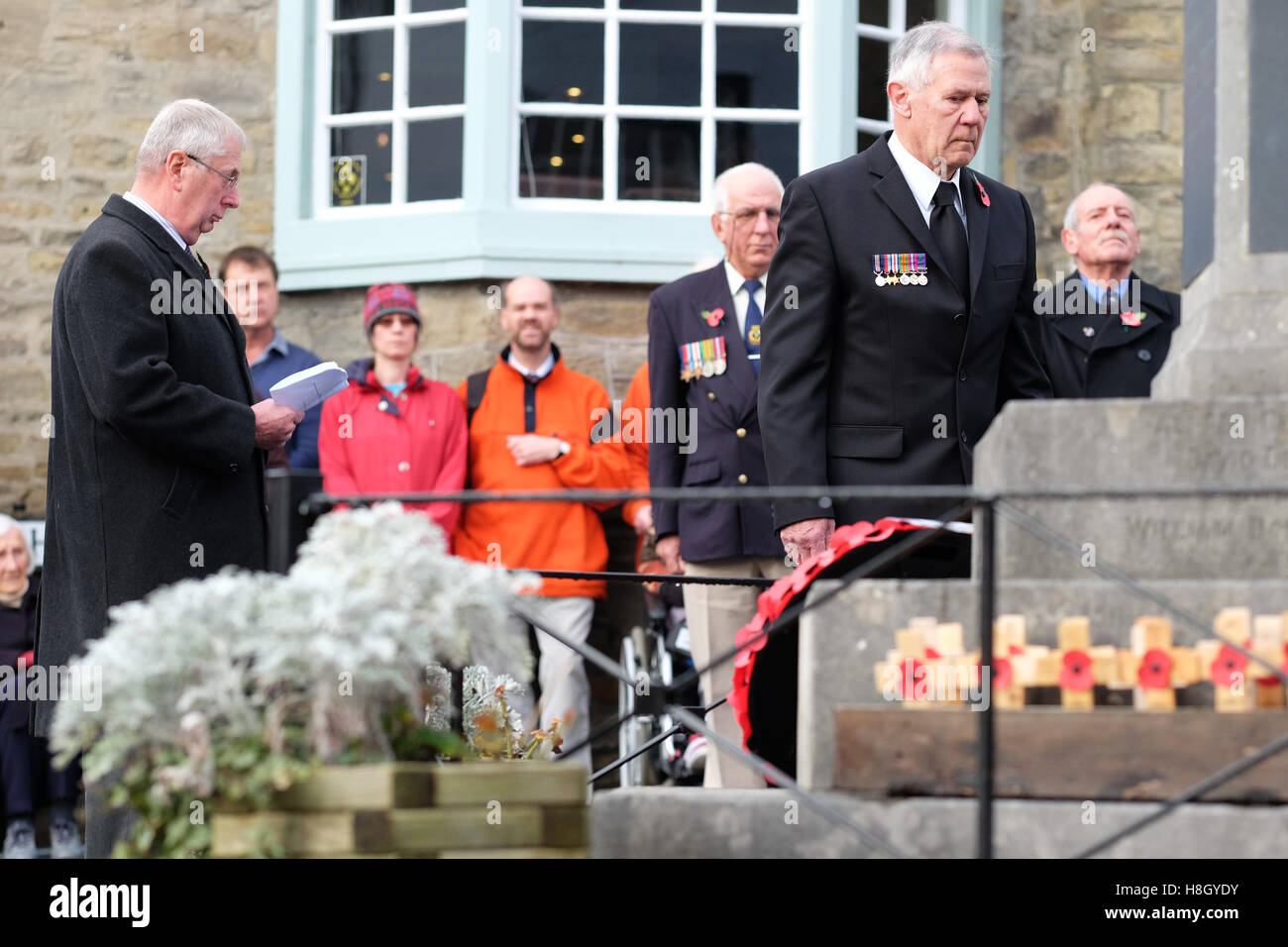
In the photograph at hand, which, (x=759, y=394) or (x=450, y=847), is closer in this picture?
(x=450, y=847)

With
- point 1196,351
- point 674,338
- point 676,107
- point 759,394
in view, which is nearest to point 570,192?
point 676,107

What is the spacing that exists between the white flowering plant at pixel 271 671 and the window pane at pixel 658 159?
6019 millimetres

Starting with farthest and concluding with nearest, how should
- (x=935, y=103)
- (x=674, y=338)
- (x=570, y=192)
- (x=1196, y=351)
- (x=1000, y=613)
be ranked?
(x=570, y=192) → (x=674, y=338) → (x=935, y=103) → (x=1196, y=351) → (x=1000, y=613)

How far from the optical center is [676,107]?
9.16m

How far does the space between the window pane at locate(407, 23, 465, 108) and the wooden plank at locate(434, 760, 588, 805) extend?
6385 millimetres

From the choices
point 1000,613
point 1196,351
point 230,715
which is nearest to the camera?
point 230,715

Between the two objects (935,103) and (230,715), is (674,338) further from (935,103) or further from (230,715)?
(230,715)

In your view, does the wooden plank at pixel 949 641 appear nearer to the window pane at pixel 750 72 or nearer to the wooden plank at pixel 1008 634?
the wooden plank at pixel 1008 634

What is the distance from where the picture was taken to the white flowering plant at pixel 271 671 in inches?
123

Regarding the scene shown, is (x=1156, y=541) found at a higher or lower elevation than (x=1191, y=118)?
lower

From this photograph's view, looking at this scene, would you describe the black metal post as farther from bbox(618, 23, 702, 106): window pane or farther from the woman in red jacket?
bbox(618, 23, 702, 106): window pane

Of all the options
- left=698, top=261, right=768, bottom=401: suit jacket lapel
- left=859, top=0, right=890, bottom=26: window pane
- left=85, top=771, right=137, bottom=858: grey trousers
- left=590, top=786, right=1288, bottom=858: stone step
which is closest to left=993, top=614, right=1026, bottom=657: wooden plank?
left=590, top=786, right=1288, bottom=858: stone step
